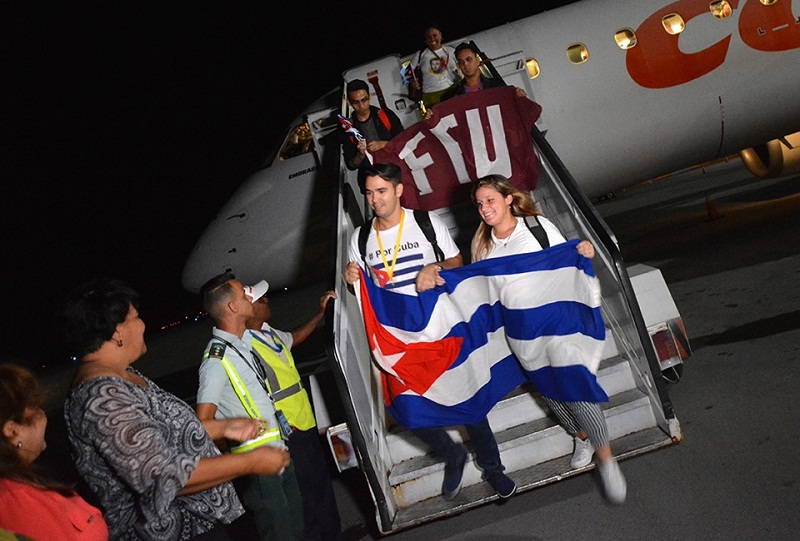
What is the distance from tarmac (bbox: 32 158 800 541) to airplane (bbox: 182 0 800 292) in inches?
73.0

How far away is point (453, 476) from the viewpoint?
4.43 metres

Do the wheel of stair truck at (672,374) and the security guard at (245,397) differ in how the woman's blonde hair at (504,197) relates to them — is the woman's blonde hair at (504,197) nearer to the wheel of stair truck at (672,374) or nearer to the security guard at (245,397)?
the security guard at (245,397)

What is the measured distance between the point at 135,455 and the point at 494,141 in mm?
5048

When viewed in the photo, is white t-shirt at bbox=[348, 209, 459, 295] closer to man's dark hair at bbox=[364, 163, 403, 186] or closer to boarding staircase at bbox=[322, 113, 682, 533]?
man's dark hair at bbox=[364, 163, 403, 186]

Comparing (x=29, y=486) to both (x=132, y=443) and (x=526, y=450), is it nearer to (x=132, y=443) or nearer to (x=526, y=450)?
(x=132, y=443)

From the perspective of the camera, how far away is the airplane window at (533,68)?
31.6ft

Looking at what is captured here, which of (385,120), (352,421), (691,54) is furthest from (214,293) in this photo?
(691,54)

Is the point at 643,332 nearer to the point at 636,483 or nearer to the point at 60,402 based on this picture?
the point at 636,483

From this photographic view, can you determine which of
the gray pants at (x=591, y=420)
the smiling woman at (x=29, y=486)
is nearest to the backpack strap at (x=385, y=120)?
the gray pants at (x=591, y=420)

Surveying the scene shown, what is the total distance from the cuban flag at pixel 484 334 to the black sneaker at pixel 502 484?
37cm

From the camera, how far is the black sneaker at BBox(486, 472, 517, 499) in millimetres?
4289

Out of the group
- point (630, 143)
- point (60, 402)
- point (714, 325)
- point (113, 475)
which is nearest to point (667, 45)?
point (630, 143)

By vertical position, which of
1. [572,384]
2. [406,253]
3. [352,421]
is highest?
[406,253]

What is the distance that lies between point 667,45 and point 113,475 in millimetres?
9444
